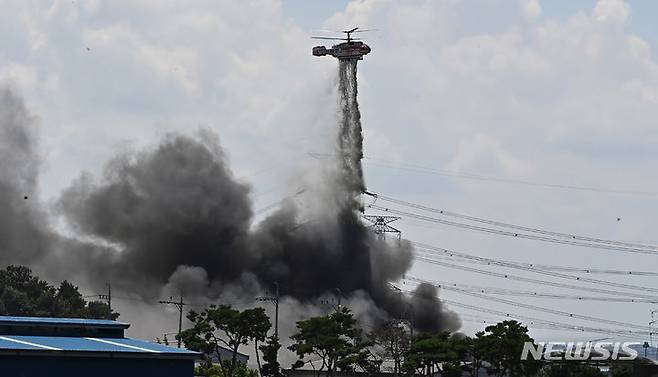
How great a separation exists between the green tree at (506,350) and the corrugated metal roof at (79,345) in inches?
2253

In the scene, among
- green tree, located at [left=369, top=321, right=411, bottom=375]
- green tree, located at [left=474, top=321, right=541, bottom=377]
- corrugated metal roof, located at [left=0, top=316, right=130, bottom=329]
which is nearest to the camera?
corrugated metal roof, located at [left=0, top=316, right=130, bottom=329]

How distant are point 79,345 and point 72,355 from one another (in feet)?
15.2

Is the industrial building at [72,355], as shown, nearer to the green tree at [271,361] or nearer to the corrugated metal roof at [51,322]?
the corrugated metal roof at [51,322]

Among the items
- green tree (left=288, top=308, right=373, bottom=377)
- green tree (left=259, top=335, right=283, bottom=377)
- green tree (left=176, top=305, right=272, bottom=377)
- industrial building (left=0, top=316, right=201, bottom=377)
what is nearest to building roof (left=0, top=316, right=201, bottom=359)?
industrial building (left=0, top=316, right=201, bottom=377)

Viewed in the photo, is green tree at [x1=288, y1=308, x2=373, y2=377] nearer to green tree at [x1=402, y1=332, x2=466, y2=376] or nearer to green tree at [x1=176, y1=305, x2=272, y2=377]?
green tree at [x1=176, y1=305, x2=272, y2=377]

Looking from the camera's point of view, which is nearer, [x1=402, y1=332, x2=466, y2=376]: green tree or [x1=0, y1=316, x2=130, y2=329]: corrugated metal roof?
[x1=0, y1=316, x2=130, y2=329]: corrugated metal roof

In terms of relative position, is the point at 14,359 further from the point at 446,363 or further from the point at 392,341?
the point at 392,341

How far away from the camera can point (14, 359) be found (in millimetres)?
85000

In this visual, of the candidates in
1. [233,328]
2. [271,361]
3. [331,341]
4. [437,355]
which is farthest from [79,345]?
[271,361]

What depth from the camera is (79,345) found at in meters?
91.7

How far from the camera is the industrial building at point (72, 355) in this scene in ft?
281

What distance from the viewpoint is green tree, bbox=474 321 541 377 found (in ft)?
478

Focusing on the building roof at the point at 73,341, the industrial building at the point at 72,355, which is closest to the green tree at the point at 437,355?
the building roof at the point at 73,341

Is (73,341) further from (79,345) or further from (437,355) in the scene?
(437,355)
